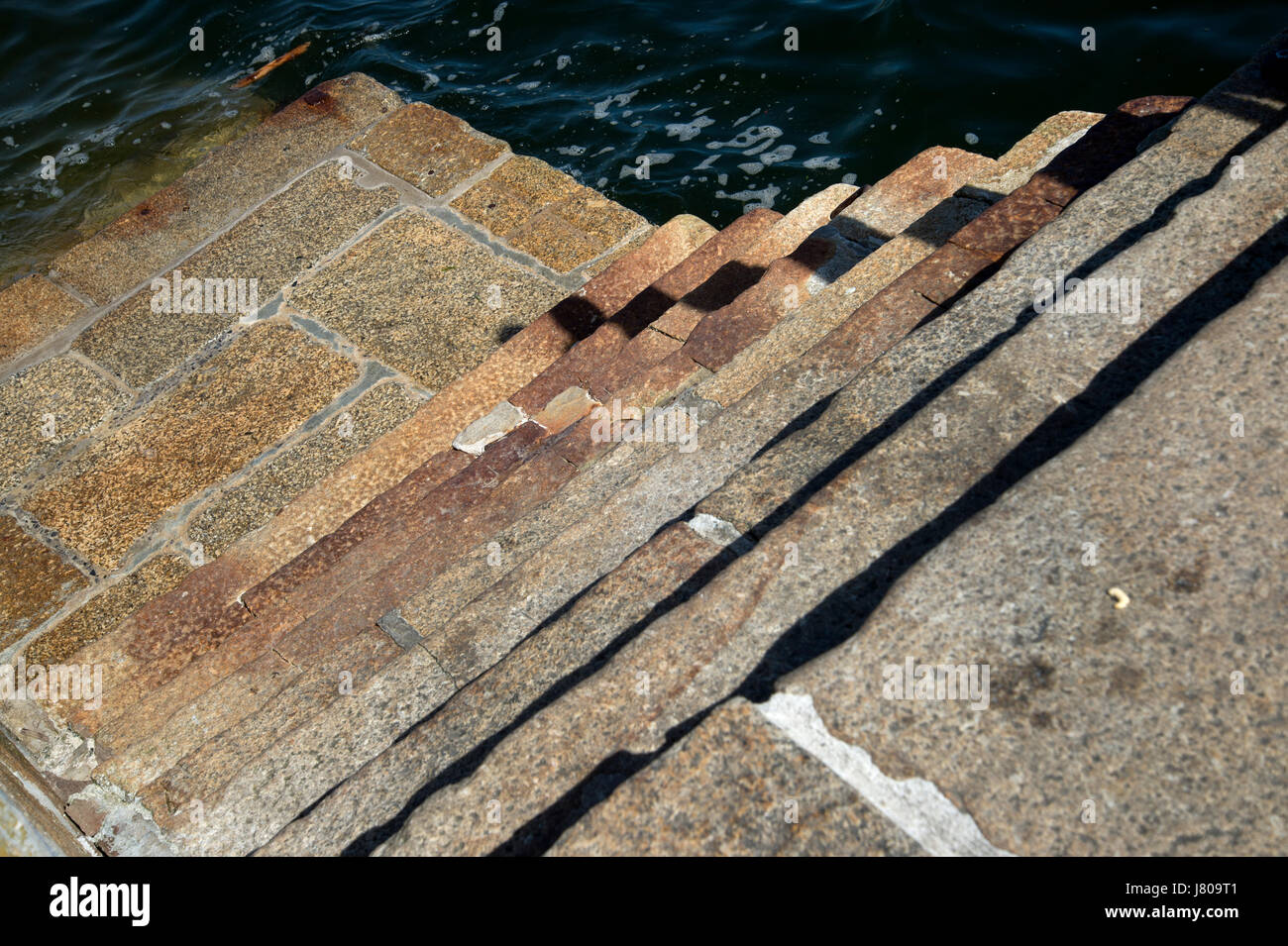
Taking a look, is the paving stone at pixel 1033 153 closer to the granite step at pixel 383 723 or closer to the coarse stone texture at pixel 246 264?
the granite step at pixel 383 723

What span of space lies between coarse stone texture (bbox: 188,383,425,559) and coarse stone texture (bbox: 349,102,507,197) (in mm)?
1950

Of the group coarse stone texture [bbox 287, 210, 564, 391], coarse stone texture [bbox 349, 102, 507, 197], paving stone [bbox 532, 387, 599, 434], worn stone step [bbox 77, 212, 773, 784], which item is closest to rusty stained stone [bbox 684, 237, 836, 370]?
paving stone [bbox 532, 387, 599, 434]

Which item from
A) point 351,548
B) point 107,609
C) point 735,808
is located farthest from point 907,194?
point 107,609

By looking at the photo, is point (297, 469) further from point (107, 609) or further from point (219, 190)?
point (219, 190)

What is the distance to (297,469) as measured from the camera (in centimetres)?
485

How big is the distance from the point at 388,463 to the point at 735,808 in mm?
3064

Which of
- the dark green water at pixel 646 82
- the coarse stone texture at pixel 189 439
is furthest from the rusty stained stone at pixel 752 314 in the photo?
the dark green water at pixel 646 82

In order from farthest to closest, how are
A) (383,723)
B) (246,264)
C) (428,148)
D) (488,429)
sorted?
(428,148) < (246,264) < (488,429) < (383,723)

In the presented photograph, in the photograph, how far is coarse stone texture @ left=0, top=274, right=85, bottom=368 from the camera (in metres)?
5.89

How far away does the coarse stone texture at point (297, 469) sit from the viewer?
4.67 metres

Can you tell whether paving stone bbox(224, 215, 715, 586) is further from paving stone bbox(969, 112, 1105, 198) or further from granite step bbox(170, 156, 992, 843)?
paving stone bbox(969, 112, 1105, 198)

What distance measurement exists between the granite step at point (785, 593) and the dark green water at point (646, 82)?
19.2 feet

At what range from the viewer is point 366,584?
131 inches
